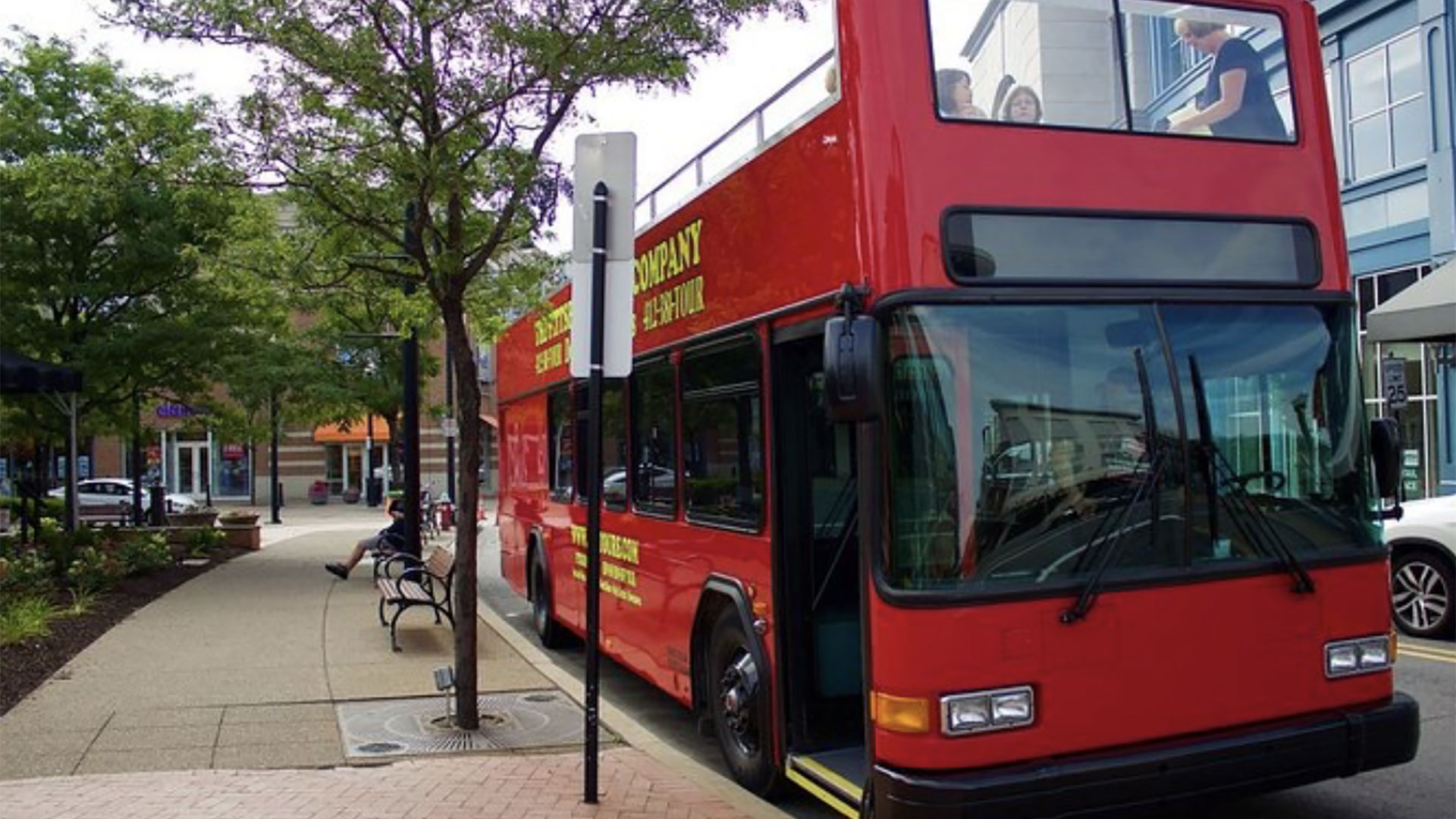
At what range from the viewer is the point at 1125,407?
4402 millimetres

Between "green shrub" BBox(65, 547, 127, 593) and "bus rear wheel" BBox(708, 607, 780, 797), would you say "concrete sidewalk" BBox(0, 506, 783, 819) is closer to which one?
"bus rear wheel" BBox(708, 607, 780, 797)

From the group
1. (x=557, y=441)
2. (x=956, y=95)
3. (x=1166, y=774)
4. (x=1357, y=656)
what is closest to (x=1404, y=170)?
(x=557, y=441)

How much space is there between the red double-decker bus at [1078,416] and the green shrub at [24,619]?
7.43m

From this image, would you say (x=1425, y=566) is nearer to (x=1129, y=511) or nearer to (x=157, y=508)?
(x=1129, y=511)

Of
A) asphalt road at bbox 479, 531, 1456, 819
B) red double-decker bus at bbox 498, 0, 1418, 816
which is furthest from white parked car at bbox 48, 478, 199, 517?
red double-decker bus at bbox 498, 0, 1418, 816

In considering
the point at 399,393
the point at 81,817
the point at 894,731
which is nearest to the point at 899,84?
the point at 894,731

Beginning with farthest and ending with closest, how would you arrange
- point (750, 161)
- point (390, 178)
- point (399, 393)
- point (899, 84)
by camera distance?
point (399, 393) < point (390, 178) < point (750, 161) < point (899, 84)

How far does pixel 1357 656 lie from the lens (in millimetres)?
4727

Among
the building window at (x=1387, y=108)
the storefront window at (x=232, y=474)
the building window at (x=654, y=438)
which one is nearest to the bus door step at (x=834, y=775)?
the building window at (x=654, y=438)

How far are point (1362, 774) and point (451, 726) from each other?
198 inches

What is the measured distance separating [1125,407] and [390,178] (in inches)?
196

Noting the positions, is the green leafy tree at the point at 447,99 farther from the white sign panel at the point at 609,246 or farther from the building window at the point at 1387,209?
the building window at the point at 1387,209

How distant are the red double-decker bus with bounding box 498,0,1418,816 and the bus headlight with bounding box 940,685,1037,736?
0.01 metres

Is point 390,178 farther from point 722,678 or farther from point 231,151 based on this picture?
point 722,678
